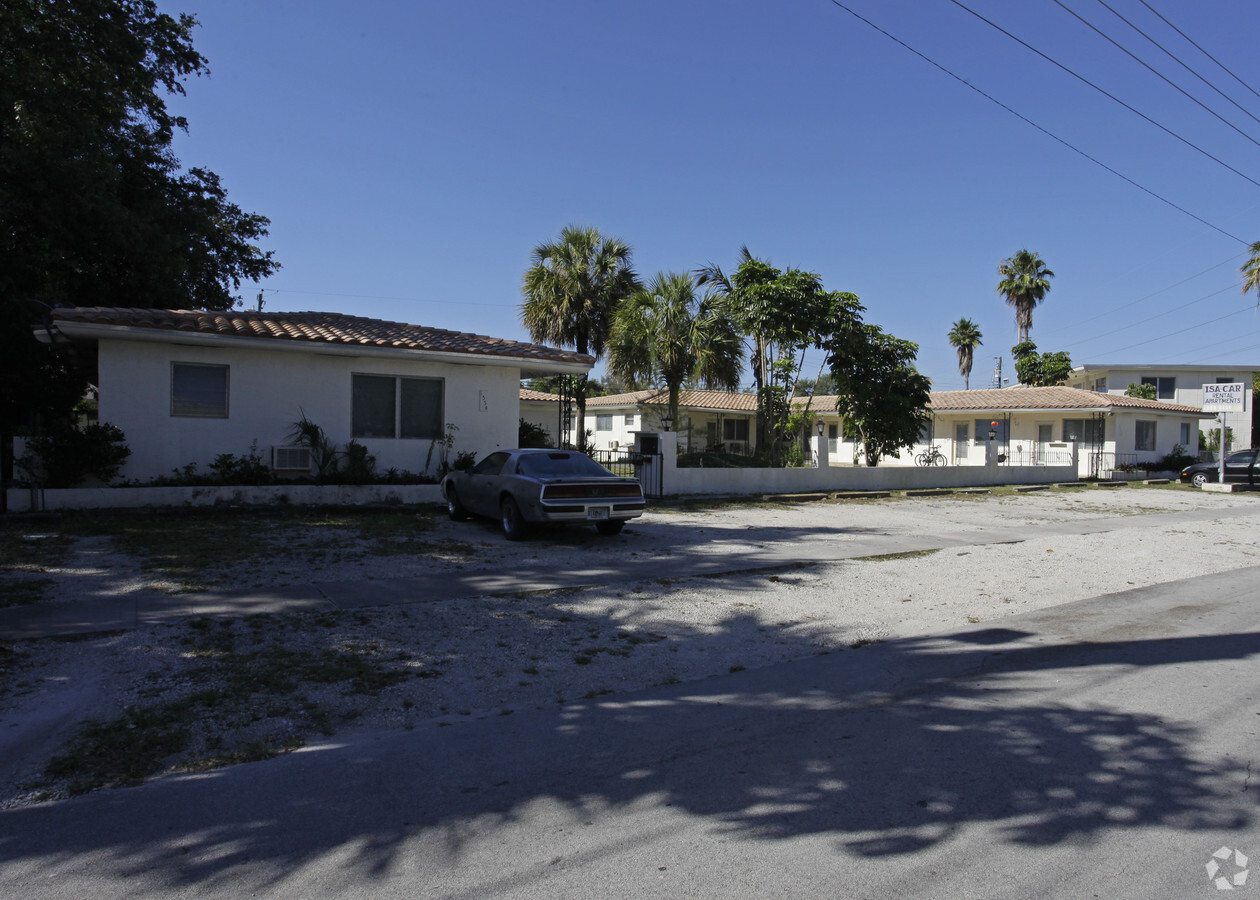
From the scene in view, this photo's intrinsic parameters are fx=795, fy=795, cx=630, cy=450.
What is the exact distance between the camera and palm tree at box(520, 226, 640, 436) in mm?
26000

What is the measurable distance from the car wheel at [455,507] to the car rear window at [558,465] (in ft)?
6.96

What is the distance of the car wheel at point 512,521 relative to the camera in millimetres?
11375

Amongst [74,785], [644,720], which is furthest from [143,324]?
[644,720]

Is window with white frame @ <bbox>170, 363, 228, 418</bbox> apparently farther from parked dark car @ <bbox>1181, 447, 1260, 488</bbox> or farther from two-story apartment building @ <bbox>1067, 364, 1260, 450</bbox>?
two-story apartment building @ <bbox>1067, 364, 1260, 450</bbox>

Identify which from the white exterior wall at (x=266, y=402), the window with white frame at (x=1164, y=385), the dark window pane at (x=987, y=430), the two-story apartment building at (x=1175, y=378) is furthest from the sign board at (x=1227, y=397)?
the white exterior wall at (x=266, y=402)

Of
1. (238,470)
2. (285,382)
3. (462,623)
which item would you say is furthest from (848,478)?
(462,623)

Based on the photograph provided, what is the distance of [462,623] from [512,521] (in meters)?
4.48

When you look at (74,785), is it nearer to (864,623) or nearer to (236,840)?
(236,840)

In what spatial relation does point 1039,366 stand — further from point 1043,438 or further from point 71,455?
point 71,455

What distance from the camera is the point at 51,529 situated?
433 inches

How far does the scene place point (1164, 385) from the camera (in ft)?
149

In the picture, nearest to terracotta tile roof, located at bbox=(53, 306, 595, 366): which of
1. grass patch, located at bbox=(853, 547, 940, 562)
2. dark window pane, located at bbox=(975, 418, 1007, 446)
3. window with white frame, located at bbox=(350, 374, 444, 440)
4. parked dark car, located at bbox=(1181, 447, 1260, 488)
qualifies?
window with white frame, located at bbox=(350, 374, 444, 440)

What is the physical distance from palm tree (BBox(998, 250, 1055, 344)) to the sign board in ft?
82.1

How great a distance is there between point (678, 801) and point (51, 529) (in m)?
11.0
